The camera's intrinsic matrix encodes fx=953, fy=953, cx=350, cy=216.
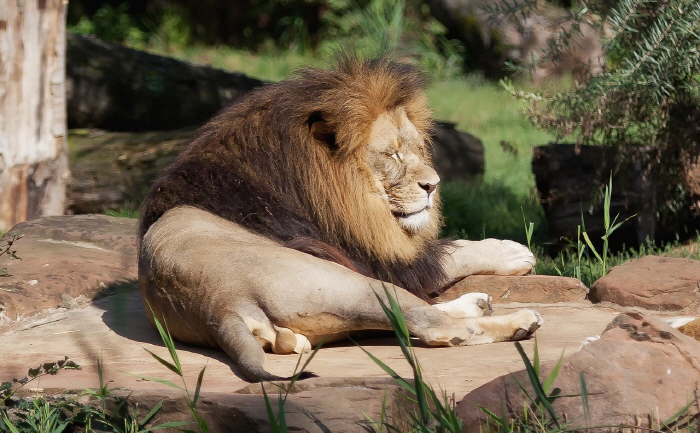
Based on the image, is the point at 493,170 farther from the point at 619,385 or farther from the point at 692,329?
the point at 619,385

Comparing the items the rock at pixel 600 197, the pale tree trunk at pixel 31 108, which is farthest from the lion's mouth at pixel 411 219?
the pale tree trunk at pixel 31 108

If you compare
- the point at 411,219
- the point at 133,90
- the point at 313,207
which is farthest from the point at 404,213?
the point at 133,90

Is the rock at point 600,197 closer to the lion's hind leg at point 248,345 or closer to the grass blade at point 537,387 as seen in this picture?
the lion's hind leg at point 248,345

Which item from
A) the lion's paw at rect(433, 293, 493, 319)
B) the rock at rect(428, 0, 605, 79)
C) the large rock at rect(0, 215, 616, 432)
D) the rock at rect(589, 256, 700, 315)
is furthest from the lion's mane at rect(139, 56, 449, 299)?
the rock at rect(428, 0, 605, 79)

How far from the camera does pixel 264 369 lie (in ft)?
9.86

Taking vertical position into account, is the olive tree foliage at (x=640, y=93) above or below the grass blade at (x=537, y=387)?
above

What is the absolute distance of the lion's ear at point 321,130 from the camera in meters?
3.76

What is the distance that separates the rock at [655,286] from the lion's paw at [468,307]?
645 mm

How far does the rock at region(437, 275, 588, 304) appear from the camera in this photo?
4188mm

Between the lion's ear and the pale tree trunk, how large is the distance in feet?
10.1

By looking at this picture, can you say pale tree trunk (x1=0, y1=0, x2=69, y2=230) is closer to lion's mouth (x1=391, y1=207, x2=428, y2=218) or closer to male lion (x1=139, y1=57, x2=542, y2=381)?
male lion (x1=139, y1=57, x2=542, y2=381)

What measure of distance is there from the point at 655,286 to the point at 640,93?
1.62 meters

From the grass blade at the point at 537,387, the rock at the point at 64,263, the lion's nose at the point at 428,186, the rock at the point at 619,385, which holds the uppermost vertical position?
the lion's nose at the point at 428,186

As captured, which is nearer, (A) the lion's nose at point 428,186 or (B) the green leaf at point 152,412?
(B) the green leaf at point 152,412
